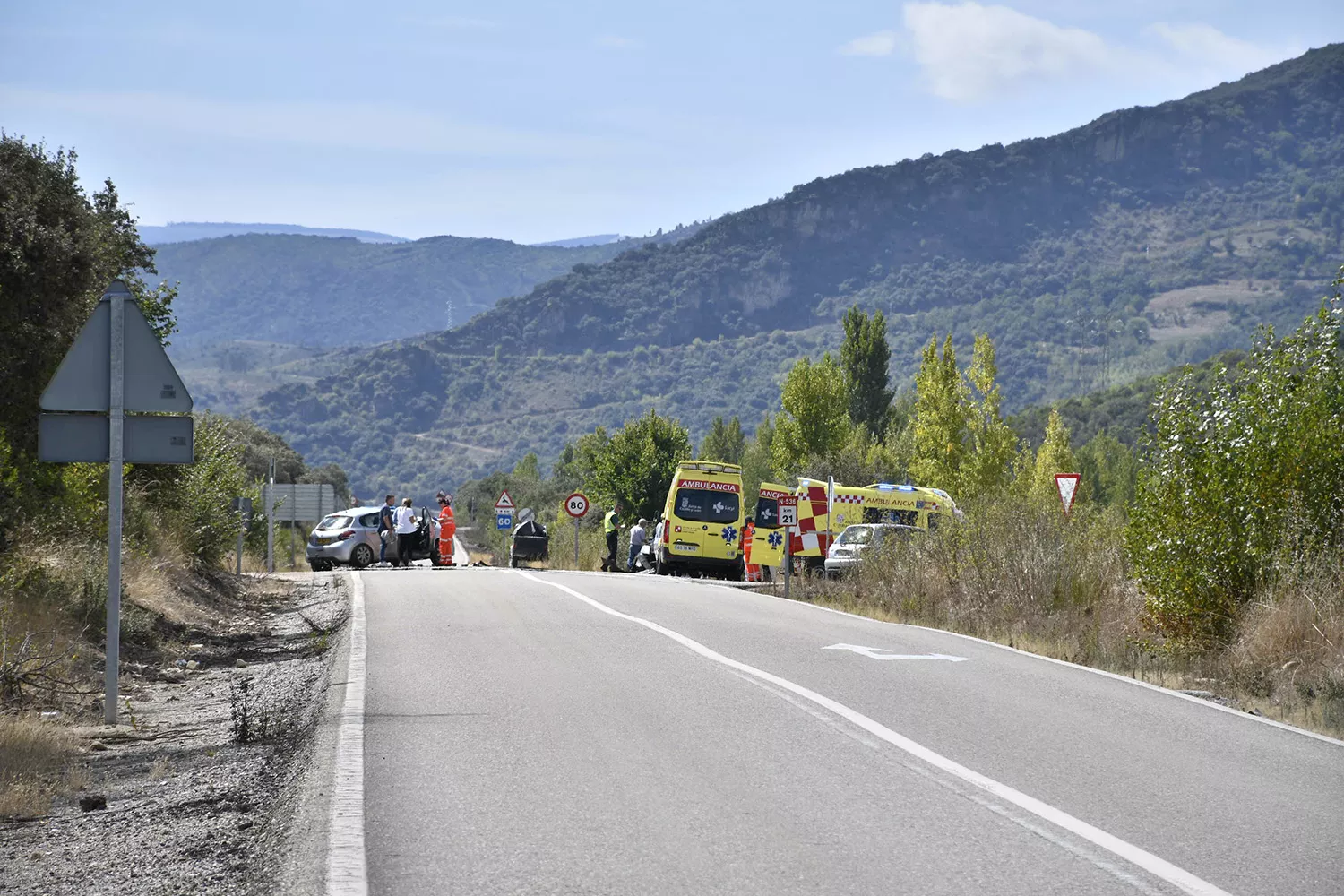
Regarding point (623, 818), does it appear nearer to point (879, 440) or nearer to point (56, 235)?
point (56, 235)

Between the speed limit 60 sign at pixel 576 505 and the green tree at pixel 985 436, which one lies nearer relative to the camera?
the speed limit 60 sign at pixel 576 505

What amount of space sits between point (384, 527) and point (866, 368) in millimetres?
49217

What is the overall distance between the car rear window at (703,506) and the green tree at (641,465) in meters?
35.3

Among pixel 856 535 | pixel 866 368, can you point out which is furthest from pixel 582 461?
pixel 856 535

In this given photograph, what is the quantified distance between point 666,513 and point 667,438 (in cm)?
3809

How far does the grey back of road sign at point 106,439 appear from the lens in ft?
33.2

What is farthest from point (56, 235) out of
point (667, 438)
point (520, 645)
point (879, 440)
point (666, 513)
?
point (879, 440)

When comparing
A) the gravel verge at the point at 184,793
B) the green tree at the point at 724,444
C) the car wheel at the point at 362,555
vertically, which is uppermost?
the green tree at the point at 724,444

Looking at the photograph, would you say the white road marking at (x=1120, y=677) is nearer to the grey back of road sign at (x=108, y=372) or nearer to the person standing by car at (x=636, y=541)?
A: the grey back of road sign at (x=108, y=372)

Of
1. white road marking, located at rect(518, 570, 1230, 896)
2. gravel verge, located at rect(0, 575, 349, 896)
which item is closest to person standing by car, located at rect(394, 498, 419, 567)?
gravel verge, located at rect(0, 575, 349, 896)

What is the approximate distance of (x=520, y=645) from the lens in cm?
1390

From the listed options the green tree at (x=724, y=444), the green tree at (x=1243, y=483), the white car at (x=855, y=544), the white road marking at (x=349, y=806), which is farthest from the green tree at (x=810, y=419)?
the white road marking at (x=349, y=806)

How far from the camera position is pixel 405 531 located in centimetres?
3634

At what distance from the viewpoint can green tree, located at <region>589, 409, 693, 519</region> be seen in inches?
2790
